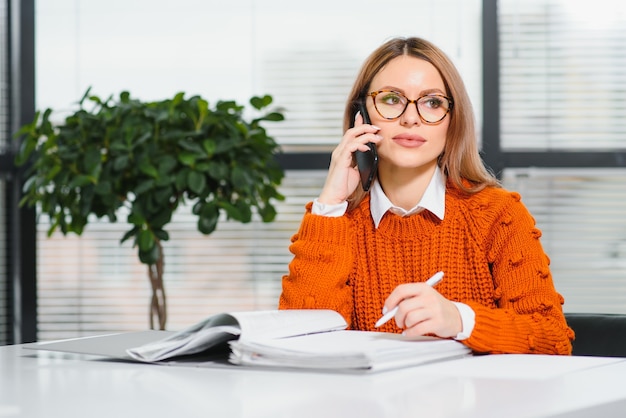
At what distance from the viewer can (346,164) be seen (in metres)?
1.74

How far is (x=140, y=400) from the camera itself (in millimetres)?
806

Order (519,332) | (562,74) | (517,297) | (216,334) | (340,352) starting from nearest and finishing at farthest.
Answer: (340,352) → (216,334) → (519,332) → (517,297) → (562,74)

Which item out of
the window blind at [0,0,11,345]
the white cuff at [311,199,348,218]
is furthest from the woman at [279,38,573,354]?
the window blind at [0,0,11,345]

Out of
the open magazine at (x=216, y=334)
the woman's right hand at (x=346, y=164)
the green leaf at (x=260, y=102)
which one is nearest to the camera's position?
the open magazine at (x=216, y=334)

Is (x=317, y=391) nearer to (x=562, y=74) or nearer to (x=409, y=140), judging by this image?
(x=409, y=140)

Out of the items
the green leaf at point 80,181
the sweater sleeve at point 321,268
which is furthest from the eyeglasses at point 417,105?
the green leaf at point 80,181

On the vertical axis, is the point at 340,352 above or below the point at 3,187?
below

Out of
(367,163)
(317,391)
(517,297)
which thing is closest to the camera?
(317,391)

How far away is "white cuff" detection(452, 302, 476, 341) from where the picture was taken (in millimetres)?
1236

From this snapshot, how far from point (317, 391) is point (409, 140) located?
878 millimetres

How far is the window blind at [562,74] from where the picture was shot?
138 inches

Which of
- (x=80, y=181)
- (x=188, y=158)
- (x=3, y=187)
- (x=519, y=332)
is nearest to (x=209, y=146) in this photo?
(x=188, y=158)

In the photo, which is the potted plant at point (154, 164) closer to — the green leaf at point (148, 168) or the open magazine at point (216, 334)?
the green leaf at point (148, 168)

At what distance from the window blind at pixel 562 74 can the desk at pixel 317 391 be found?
8.50 ft
